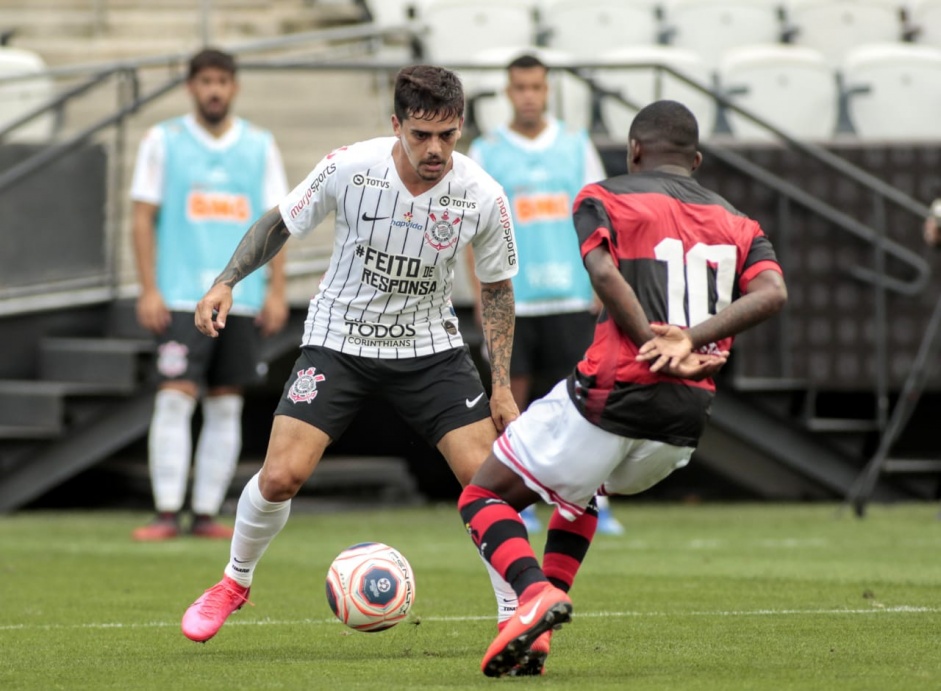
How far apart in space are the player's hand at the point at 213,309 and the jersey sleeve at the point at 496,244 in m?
0.92

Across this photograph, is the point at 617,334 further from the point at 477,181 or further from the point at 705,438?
the point at 705,438

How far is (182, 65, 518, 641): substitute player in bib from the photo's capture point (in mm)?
5840

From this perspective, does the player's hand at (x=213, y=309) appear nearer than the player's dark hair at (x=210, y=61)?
Yes

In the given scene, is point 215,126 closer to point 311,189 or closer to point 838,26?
point 311,189

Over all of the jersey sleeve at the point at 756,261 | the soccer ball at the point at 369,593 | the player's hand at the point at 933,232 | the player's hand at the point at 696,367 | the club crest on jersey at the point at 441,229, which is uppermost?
the club crest on jersey at the point at 441,229

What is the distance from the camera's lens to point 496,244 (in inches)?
234

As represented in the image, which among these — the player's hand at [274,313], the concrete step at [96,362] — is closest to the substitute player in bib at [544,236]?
the player's hand at [274,313]

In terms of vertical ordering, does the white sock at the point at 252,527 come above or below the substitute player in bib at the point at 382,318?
below

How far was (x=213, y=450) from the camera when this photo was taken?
33.7 ft

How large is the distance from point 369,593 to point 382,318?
994 millimetres

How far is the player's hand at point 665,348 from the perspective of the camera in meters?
4.89

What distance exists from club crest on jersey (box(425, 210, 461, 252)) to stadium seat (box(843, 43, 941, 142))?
920 cm

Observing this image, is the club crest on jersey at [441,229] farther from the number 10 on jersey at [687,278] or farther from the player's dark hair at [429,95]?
the number 10 on jersey at [687,278]

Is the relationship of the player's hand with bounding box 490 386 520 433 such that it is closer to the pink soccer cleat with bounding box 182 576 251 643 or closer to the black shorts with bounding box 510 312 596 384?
the pink soccer cleat with bounding box 182 576 251 643
